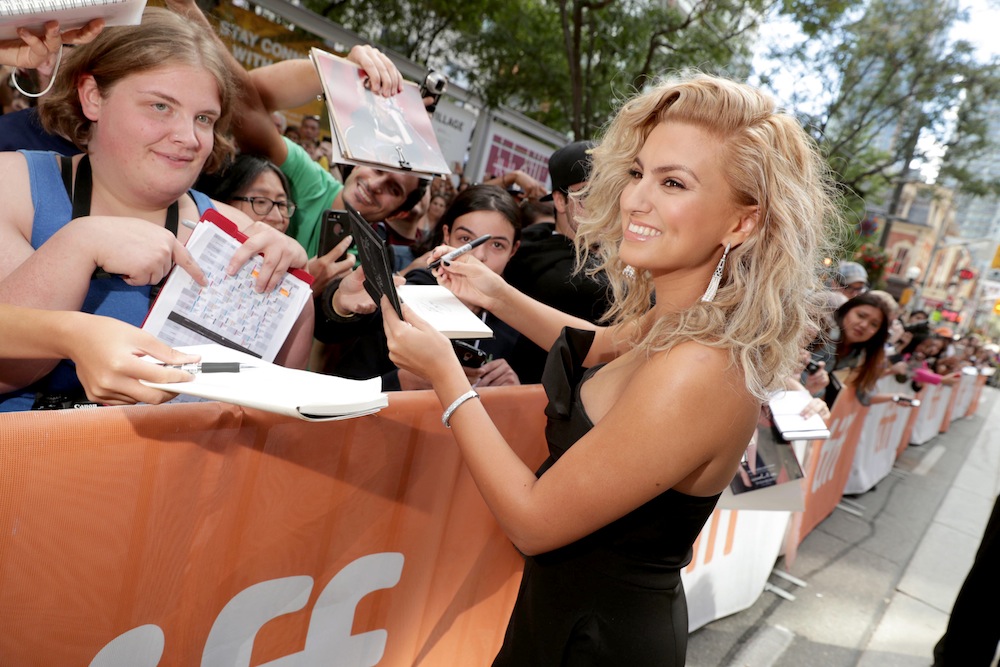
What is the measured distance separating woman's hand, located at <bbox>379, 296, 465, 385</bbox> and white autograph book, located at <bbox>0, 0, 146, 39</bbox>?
849mm

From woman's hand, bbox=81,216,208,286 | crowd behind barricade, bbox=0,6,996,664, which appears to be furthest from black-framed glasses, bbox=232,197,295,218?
woman's hand, bbox=81,216,208,286

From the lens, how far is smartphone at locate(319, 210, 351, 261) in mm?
2627

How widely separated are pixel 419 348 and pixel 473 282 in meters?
0.81

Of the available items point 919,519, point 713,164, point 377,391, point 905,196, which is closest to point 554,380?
point 377,391

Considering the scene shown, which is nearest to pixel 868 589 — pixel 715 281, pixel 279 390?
pixel 715 281

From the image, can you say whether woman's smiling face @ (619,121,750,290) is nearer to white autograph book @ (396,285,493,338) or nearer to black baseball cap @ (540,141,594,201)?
white autograph book @ (396,285,493,338)

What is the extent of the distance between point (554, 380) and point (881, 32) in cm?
1909

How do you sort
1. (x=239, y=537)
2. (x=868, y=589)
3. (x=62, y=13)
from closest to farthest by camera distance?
1. (x=62, y=13)
2. (x=239, y=537)
3. (x=868, y=589)

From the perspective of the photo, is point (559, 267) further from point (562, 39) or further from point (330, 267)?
point (562, 39)

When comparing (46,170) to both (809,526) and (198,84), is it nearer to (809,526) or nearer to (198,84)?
(198,84)

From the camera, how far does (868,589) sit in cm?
523

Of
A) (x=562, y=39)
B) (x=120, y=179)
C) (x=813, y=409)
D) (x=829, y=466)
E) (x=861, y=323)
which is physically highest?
(x=562, y=39)

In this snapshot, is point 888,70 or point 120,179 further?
point 888,70

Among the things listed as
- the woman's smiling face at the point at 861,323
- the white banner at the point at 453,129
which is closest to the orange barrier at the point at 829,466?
the woman's smiling face at the point at 861,323
